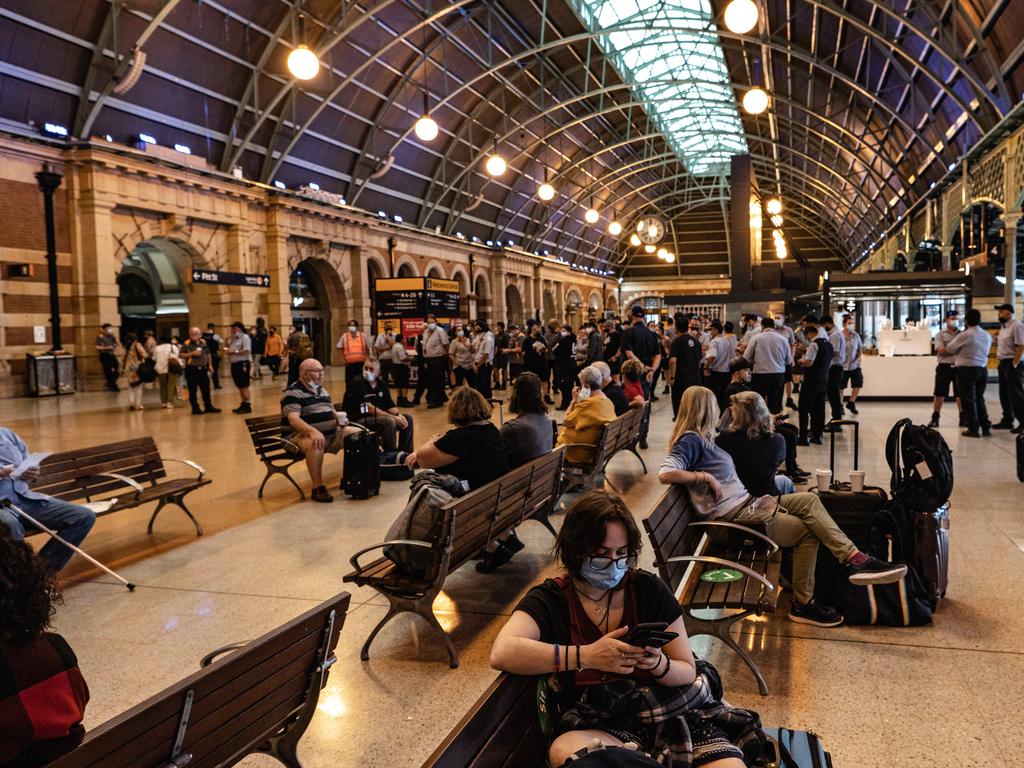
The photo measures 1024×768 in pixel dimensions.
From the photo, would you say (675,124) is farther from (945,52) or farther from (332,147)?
(945,52)

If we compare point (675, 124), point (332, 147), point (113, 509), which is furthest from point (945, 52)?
point (675, 124)

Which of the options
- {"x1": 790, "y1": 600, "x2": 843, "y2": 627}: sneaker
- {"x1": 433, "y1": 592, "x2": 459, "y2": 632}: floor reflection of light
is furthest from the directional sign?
{"x1": 790, "y1": 600, "x2": 843, "y2": 627}: sneaker

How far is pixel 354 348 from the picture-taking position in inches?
546

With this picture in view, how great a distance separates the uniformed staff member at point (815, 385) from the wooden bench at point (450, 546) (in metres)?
6.15

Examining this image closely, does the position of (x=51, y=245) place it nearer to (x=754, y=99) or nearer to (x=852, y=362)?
(x=754, y=99)

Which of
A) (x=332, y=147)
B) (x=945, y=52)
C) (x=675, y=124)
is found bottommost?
(x=945, y=52)

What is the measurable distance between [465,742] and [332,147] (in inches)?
1056

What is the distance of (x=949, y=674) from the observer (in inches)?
136

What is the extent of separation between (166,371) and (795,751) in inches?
590

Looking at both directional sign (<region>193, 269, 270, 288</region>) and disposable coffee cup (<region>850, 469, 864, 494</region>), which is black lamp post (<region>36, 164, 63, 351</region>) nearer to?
directional sign (<region>193, 269, 270, 288</region>)

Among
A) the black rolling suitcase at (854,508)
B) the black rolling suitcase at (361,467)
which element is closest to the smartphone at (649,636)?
the black rolling suitcase at (854,508)

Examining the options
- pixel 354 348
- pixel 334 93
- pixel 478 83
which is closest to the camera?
pixel 354 348

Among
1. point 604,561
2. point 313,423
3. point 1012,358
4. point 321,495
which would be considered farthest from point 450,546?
point 1012,358

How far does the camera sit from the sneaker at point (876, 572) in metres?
3.94
